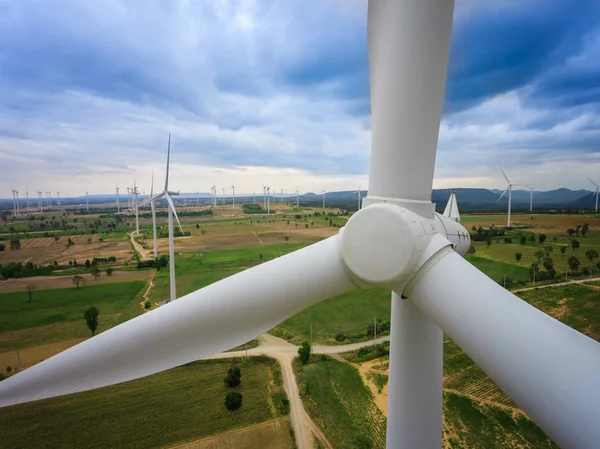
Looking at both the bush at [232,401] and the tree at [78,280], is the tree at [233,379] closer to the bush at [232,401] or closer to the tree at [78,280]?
the bush at [232,401]

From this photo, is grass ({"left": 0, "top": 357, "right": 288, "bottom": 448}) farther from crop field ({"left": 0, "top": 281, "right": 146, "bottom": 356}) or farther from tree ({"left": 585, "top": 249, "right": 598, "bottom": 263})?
tree ({"left": 585, "top": 249, "right": 598, "bottom": 263})

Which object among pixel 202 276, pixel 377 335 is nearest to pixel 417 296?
pixel 377 335

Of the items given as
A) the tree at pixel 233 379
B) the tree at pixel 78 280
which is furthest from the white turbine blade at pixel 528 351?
the tree at pixel 78 280

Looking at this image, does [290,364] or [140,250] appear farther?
[140,250]

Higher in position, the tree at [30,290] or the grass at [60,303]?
the tree at [30,290]

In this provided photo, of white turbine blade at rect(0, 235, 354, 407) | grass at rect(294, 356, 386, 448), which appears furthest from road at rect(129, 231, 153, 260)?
white turbine blade at rect(0, 235, 354, 407)

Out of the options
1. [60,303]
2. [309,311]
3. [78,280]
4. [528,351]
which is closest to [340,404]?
[309,311]

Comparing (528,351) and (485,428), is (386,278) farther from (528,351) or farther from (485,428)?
(485,428)
